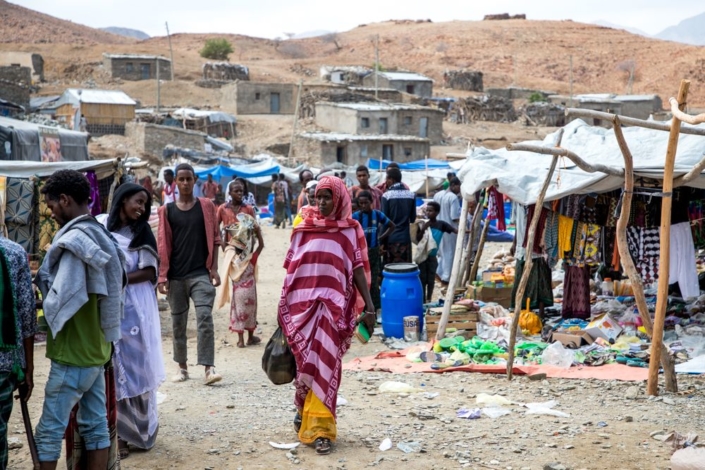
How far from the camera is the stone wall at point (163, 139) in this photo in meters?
37.8

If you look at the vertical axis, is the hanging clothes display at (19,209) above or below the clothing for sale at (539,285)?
above

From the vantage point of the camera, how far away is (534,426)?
18.5 feet

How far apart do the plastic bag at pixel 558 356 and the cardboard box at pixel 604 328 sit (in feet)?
2.51

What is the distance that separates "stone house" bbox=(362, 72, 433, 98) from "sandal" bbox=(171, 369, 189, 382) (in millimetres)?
51535

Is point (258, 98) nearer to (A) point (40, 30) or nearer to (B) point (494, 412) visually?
(B) point (494, 412)

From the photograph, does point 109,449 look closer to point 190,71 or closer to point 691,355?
point 691,355

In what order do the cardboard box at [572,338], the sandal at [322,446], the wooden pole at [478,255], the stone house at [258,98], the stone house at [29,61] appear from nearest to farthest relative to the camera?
1. the sandal at [322,446]
2. the cardboard box at [572,338]
3. the wooden pole at [478,255]
4. the stone house at [258,98]
5. the stone house at [29,61]

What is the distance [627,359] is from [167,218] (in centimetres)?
410

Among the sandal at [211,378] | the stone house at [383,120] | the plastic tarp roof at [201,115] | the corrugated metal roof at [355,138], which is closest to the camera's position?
the sandal at [211,378]

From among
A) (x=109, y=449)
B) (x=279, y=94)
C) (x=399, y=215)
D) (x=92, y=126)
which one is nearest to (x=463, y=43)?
(x=279, y=94)

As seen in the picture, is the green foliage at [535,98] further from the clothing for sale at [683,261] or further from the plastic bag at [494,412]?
the plastic bag at [494,412]

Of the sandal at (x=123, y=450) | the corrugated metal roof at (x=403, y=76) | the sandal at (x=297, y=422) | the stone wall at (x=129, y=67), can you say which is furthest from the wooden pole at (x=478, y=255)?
the stone wall at (x=129, y=67)

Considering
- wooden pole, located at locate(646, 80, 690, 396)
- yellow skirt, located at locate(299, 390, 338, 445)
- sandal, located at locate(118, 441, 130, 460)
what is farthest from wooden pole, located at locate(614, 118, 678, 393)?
sandal, located at locate(118, 441, 130, 460)

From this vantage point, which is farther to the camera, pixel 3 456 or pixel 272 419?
pixel 272 419
